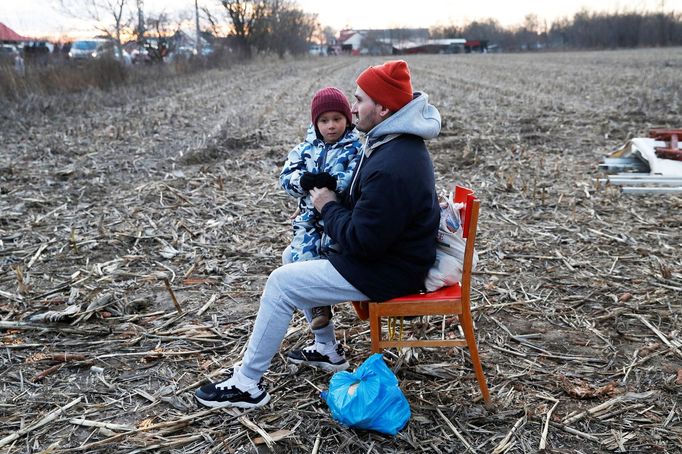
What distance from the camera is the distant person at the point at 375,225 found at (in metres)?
2.85

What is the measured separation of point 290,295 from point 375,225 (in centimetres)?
60

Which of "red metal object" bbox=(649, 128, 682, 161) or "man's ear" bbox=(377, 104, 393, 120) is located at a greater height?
"man's ear" bbox=(377, 104, 393, 120)

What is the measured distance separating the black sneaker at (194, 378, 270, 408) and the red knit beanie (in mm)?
1620

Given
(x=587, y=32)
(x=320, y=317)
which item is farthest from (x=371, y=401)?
(x=587, y=32)

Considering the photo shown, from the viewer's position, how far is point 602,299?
4.57 m

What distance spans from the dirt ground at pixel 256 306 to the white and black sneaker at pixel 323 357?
6 centimetres

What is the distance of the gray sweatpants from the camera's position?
3066mm

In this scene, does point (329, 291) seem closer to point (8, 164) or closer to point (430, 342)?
point (430, 342)

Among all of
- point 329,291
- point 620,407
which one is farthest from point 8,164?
point 620,407

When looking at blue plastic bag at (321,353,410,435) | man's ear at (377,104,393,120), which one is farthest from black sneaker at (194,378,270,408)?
man's ear at (377,104,393,120)

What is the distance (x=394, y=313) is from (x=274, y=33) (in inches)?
1942

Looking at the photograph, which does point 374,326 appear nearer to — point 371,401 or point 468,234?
point 371,401

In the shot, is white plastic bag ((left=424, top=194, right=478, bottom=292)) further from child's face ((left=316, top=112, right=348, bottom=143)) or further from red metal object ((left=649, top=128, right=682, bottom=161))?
red metal object ((left=649, top=128, right=682, bottom=161))

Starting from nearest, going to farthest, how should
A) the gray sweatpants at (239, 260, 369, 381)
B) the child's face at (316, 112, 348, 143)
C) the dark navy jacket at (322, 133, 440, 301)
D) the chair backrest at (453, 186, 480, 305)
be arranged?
the dark navy jacket at (322, 133, 440, 301)
the chair backrest at (453, 186, 480, 305)
the gray sweatpants at (239, 260, 369, 381)
the child's face at (316, 112, 348, 143)
